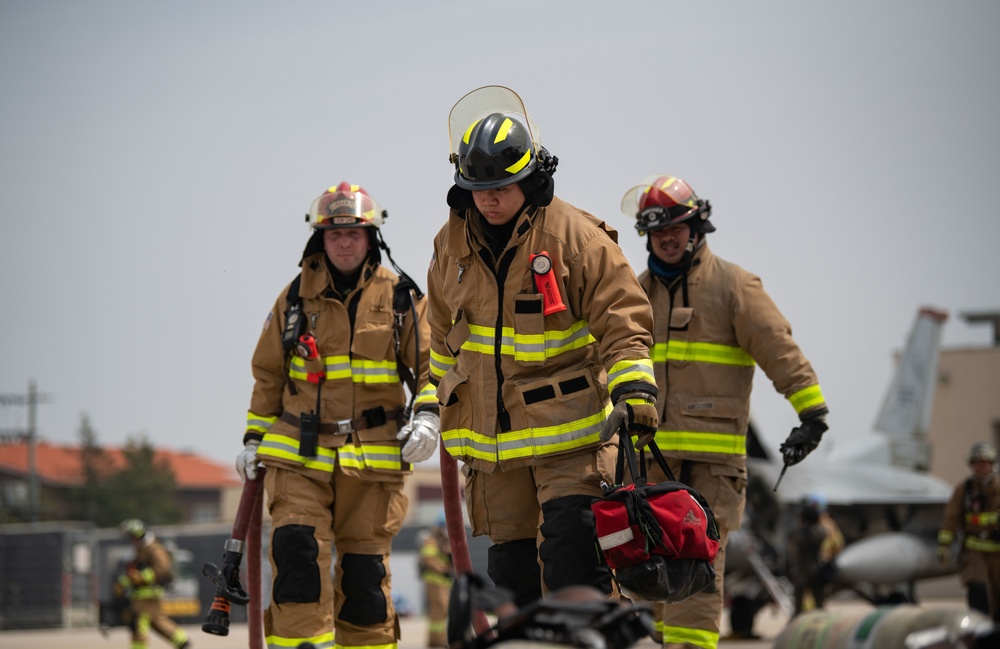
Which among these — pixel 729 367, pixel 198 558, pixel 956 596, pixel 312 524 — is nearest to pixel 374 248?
pixel 312 524

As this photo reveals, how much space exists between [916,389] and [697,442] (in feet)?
93.8

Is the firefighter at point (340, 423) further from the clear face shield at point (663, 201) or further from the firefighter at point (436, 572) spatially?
the firefighter at point (436, 572)

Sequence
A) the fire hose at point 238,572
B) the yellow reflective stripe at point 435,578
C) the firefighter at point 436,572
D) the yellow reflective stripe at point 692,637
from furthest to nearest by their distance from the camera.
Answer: the yellow reflective stripe at point 435,578, the firefighter at point 436,572, the fire hose at point 238,572, the yellow reflective stripe at point 692,637

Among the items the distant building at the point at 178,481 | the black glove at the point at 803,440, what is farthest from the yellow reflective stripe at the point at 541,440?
the distant building at the point at 178,481

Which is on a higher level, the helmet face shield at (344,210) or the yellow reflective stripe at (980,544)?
the helmet face shield at (344,210)

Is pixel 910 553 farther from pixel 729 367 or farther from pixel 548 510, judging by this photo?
pixel 548 510

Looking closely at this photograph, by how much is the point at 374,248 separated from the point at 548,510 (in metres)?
2.65

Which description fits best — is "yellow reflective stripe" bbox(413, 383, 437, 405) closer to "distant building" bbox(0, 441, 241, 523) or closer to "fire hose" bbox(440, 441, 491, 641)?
"fire hose" bbox(440, 441, 491, 641)

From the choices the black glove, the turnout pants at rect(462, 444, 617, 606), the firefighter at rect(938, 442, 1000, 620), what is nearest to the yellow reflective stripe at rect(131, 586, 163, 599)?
the firefighter at rect(938, 442, 1000, 620)

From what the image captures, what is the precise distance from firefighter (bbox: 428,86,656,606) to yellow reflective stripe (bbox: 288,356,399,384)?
1406mm

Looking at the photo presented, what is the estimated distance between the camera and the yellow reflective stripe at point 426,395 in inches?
276

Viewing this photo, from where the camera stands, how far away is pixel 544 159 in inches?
222

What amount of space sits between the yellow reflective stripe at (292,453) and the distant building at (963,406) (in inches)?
1753

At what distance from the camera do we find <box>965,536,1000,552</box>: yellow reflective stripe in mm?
14406
